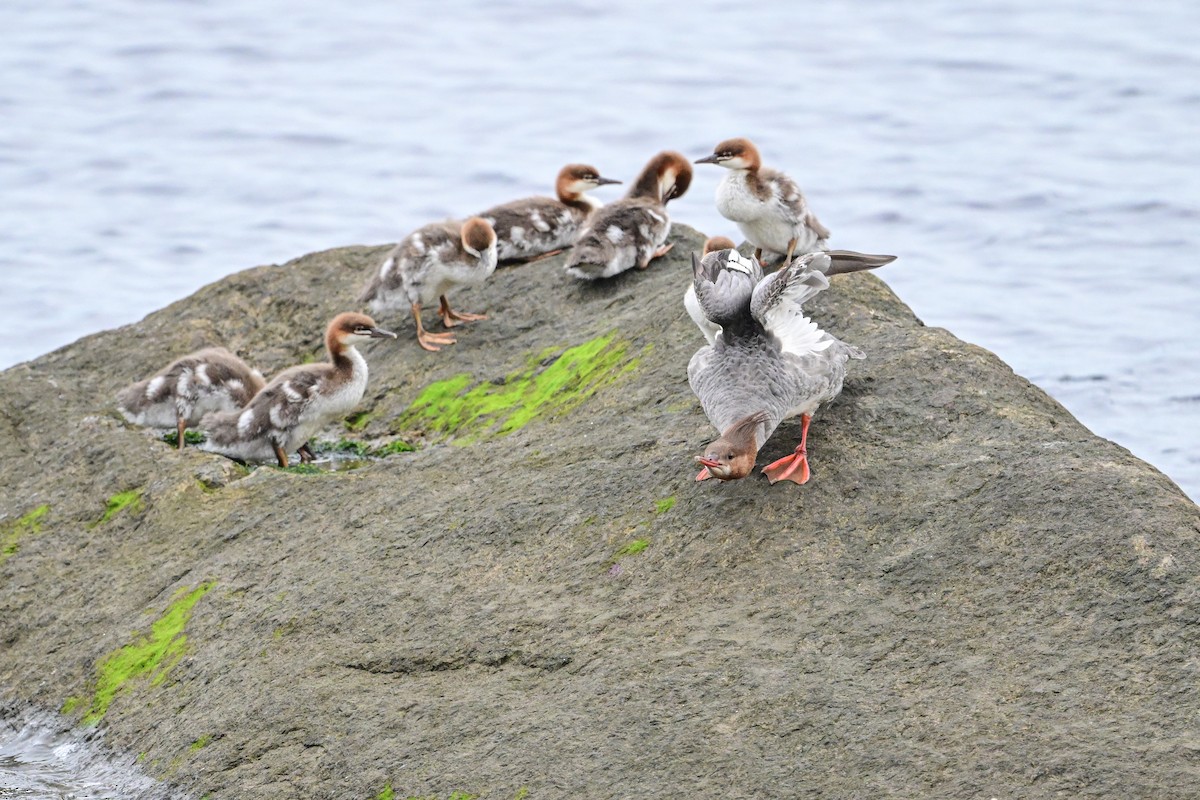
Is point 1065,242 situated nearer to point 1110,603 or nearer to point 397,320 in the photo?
point 397,320

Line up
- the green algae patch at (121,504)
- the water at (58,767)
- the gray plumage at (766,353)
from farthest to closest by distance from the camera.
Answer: the green algae patch at (121,504), the gray plumage at (766,353), the water at (58,767)

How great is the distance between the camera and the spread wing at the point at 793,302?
5.39 m

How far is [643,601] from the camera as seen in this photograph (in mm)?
4859

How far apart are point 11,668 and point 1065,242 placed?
1036 centimetres

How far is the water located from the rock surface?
92mm

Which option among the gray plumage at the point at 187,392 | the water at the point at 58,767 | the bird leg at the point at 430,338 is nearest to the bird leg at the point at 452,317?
the bird leg at the point at 430,338

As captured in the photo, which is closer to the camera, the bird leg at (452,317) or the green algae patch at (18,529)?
the green algae patch at (18,529)

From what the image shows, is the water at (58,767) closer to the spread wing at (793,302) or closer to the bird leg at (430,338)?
the spread wing at (793,302)

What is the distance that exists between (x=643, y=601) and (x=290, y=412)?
288 centimetres

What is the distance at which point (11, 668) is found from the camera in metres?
5.73

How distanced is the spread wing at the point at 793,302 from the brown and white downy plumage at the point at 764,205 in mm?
1866

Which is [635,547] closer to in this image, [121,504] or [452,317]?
[121,504]

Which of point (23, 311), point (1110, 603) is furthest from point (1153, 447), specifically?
point (23, 311)

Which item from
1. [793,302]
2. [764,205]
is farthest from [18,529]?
[764,205]
